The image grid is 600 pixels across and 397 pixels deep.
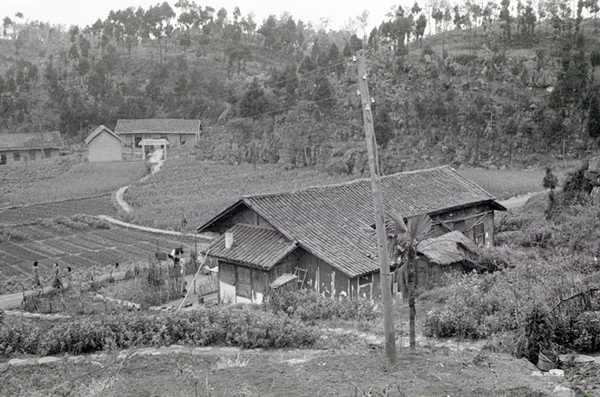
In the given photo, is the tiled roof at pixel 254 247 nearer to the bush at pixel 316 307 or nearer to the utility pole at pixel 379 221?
the bush at pixel 316 307

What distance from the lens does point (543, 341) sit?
9.49 meters

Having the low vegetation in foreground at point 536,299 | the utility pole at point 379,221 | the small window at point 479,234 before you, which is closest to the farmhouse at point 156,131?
the small window at point 479,234

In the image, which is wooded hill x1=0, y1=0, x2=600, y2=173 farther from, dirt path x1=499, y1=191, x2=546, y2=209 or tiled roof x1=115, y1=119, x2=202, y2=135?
dirt path x1=499, y1=191, x2=546, y2=209

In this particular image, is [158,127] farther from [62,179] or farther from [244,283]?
[244,283]

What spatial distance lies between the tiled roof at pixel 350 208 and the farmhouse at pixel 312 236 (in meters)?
0.03

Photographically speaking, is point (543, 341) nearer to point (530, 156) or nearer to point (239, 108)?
point (530, 156)

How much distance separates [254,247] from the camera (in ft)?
58.1

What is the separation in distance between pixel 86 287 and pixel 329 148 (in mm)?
34614

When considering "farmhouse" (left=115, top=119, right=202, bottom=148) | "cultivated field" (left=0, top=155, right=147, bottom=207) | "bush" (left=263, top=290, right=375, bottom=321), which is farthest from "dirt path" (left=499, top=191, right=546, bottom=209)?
"farmhouse" (left=115, top=119, right=202, bottom=148)

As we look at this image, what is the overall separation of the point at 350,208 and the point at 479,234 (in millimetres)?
6586

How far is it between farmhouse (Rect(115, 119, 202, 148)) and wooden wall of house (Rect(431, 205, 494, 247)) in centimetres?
5165

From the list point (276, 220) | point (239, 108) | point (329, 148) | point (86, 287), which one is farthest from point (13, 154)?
point (276, 220)

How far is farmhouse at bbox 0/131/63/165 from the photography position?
62.2 meters

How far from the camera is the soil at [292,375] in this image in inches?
303
